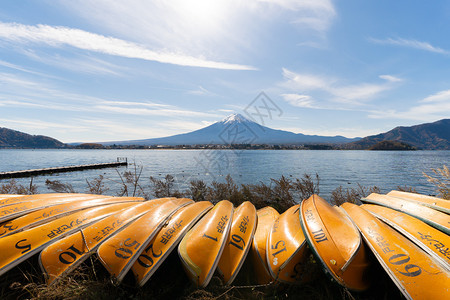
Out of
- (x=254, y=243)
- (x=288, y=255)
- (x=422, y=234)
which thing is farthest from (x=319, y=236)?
(x=422, y=234)

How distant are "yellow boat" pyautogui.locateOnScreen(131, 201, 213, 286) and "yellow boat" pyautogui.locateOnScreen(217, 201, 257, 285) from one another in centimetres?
72

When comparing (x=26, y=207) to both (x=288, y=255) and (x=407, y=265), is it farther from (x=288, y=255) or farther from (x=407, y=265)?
(x=407, y=265)

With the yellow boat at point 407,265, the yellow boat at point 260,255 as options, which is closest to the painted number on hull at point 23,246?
the yellow boat at point 260,255

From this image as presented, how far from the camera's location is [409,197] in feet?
14.5

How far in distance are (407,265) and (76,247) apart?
165 inches

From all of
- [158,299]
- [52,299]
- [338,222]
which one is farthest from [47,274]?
[338,222]

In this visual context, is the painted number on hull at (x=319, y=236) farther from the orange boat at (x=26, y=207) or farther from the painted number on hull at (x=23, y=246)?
the orange boat at (x=26, y=207)

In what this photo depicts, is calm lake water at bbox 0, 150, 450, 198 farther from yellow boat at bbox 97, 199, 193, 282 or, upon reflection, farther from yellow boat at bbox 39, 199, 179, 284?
yellow boat at bbox 97, 199, 193, 282

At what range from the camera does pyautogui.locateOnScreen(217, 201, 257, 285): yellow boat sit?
2.85 meters

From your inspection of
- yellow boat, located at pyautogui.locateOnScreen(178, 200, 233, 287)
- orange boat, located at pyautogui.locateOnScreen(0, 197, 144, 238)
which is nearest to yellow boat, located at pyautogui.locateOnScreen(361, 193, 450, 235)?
yellow boat, located at pyautogui.locateOnScreen(178, 200, 233, 287)

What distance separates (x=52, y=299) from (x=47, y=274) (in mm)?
318

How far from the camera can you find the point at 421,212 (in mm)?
3414

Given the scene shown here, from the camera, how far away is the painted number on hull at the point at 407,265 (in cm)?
231

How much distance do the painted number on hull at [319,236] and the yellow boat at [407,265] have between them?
531mm
